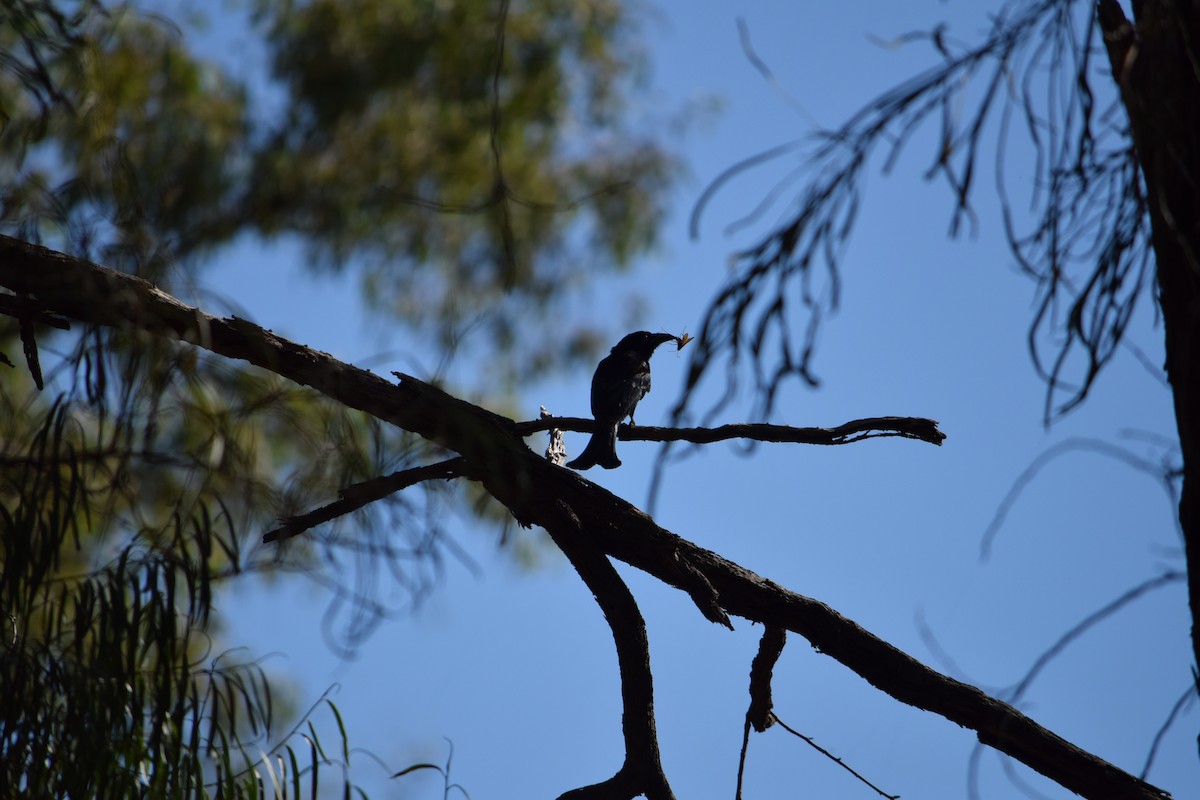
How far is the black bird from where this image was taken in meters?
4.35

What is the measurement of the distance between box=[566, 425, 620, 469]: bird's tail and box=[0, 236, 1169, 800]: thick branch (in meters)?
1.23

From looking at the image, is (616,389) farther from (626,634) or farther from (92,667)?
(92,667)

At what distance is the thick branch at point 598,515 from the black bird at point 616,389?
43.0 inches

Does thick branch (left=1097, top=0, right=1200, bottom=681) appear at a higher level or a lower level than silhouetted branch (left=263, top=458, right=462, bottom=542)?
lower

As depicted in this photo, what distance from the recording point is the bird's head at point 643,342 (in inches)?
230

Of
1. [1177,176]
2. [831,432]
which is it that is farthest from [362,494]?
[1177,176]

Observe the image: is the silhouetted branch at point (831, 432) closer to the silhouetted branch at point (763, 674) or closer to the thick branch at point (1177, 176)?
the silhouetted branch at point (763, 674)

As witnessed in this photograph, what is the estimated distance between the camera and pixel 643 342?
19.3 feet

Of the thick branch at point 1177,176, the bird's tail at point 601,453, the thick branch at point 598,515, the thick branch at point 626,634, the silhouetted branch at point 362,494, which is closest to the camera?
the thick branch at point 1177,176

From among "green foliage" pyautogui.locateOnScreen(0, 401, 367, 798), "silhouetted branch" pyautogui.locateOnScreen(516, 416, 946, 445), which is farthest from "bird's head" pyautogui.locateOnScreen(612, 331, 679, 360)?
"green foliage" pyautogui.locateOnScreen(0, 401, 367, 798)

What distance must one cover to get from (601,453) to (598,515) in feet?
4.46

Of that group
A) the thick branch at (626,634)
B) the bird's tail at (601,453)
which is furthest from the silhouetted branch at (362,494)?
the bird's tail at (601,453)

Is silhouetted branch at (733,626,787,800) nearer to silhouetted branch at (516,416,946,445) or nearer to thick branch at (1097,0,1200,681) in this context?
silhouetted branch at (516,416,946,445)

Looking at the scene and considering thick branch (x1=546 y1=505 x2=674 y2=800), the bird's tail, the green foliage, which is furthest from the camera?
the bird's tail
